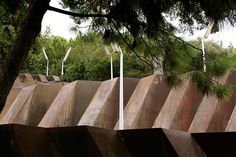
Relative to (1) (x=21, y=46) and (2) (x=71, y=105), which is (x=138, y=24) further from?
Answer: (2) (x=71, y=105)

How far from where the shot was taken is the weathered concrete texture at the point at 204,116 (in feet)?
22.2

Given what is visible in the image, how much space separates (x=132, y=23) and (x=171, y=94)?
13.8ft

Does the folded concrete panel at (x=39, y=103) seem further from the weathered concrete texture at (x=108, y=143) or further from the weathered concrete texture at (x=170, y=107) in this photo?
the weathered concrete texture at (x=108, y=143)

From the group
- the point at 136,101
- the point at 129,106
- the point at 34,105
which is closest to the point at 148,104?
the point at 136,101

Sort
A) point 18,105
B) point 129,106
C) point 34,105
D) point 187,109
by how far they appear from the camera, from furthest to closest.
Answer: point 18,105 < point 34,105 < point 129,106 < point 187,109

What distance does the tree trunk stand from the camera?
127 inches

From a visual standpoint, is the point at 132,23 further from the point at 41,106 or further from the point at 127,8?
the point at 41,106

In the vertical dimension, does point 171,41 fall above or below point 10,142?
above

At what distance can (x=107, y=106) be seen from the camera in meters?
8.95

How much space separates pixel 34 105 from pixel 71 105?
126 centimetres

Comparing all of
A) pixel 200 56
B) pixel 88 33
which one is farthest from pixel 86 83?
pixel 200 56

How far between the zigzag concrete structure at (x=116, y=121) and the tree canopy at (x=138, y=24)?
1.10 ft

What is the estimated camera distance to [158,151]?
10.2 feet

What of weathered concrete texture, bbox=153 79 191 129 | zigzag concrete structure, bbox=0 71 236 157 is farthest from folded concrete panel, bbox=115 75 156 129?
weathered concrete texture, bbox=153 79 191 129
